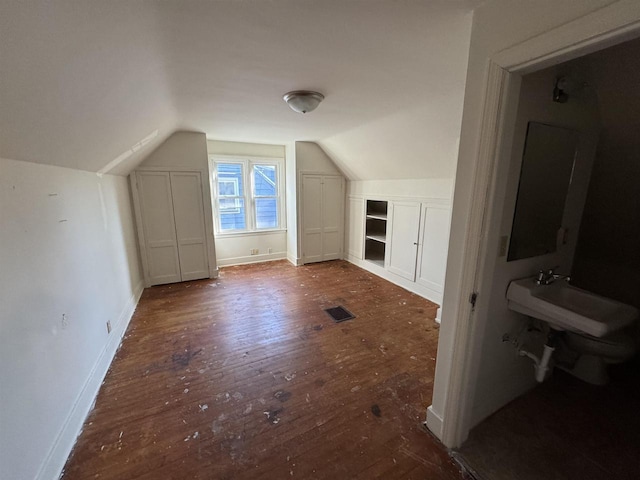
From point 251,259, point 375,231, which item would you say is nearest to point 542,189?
point 375,231

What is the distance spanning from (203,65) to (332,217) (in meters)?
3.54

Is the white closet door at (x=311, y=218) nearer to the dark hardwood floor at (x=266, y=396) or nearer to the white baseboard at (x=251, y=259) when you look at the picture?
the white baseboard at (x=251, y=259)

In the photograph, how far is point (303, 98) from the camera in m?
2.14

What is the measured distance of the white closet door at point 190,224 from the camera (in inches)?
150

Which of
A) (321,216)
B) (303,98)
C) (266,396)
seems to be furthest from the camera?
(321,216)

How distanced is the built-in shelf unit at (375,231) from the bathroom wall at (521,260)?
9.12 ft

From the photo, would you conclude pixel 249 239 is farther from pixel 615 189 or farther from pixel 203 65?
pixel 615 189

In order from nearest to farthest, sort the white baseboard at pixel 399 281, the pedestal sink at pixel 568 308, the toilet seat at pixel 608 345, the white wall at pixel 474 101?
the white wall at pixel 474 101 < the pedestal sink at pixel 568 308 < the toilet seat at pixel 608 345 < the white baseboard at pixel 399 281

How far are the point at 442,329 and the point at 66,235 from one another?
248cm

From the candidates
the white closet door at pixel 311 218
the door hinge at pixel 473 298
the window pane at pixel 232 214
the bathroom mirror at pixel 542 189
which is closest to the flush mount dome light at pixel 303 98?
the bathroom mirror at pixel 542 189

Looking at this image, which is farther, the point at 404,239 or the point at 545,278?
the point at 404,239

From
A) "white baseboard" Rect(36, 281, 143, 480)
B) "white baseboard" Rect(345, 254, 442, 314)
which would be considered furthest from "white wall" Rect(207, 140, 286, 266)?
"white baseboard" Rect(36, 281, 143, 480)

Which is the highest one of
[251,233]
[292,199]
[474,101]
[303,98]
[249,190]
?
[303,98]

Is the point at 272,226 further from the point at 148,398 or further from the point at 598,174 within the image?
the point at 598,174
